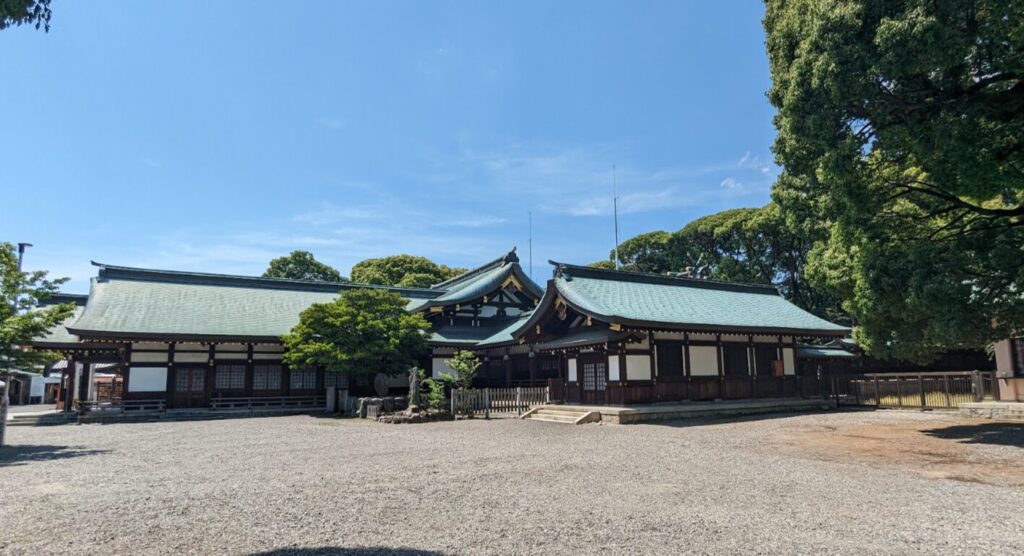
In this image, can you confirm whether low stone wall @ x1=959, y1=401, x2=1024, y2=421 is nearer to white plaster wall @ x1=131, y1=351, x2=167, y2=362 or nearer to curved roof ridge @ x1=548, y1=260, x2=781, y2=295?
curved roof ridge @ x1=548, y1=260, x2=781, y2=295

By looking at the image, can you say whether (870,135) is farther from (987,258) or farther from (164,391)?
(164,391)

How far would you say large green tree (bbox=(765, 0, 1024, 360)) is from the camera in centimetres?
1067

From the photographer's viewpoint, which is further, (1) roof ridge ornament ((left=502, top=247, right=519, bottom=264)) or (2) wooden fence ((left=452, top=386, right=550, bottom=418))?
(1) roof ridge ornament ((left=502, top=247, right=519, bottom=264))

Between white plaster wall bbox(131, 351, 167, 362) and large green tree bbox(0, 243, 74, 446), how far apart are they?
9.16 meters

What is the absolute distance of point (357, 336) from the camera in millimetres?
23188

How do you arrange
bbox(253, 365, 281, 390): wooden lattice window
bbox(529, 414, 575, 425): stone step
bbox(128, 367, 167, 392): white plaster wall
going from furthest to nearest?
1. bbox(253, 365, 281, 390): wooden lattice window
2. bbox(128, 367, 167, 392): white plaster wall
3. bbox(529, 414, 575, 425): stone step

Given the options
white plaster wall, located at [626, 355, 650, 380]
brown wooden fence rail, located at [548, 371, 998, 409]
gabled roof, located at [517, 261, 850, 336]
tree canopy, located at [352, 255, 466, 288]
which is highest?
tree canopy, located at [352, 255, 466, 288]

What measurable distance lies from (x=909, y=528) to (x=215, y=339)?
23.8 meters

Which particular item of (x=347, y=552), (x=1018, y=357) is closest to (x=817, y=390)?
(x=1018, y=357)

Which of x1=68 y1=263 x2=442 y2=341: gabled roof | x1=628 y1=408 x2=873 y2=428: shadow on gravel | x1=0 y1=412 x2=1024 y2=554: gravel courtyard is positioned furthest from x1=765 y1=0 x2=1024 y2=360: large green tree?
x1=68 y1=263 x2=442 y2=341: gabled roof

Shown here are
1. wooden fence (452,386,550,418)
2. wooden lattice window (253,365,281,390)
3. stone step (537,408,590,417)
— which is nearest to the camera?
stone step (537,408,590,417)

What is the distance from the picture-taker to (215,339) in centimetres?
2375

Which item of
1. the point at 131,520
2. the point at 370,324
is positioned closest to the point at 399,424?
the point at 370,324

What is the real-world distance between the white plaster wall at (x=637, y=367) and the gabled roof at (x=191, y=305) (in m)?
14.7
